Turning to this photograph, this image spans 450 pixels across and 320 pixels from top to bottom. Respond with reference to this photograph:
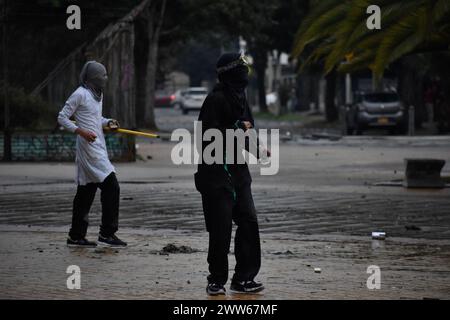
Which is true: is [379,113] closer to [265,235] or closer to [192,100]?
[265,235]

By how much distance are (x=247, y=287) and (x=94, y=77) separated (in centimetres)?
395

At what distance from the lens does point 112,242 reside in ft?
41.1

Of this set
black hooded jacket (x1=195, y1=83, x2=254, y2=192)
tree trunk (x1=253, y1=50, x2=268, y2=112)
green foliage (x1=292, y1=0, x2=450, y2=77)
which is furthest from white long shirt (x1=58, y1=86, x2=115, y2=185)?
tree trunk (x1=253, y1=50, x2=268, y2=112)

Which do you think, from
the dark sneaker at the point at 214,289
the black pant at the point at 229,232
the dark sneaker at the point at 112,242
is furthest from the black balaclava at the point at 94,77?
the dark sneaker at the point at 214,289

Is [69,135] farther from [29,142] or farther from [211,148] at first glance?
[211,148]

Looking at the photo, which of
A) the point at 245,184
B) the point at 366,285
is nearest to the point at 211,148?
the point at 245,184

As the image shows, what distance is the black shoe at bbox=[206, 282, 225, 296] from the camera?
941 centimetres

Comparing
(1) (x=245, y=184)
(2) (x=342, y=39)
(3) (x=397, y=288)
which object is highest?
(2) (x=342, y=39)

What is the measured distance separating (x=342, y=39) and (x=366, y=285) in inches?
430

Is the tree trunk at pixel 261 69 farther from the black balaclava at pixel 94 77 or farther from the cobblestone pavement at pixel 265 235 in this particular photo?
the black balaclava at pixel 94 77

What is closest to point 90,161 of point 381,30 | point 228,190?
point 228,190

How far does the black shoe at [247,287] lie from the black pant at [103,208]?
315 cm

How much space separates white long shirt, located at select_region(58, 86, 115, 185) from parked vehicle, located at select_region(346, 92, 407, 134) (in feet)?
103

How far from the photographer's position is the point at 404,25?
20.4 metres
